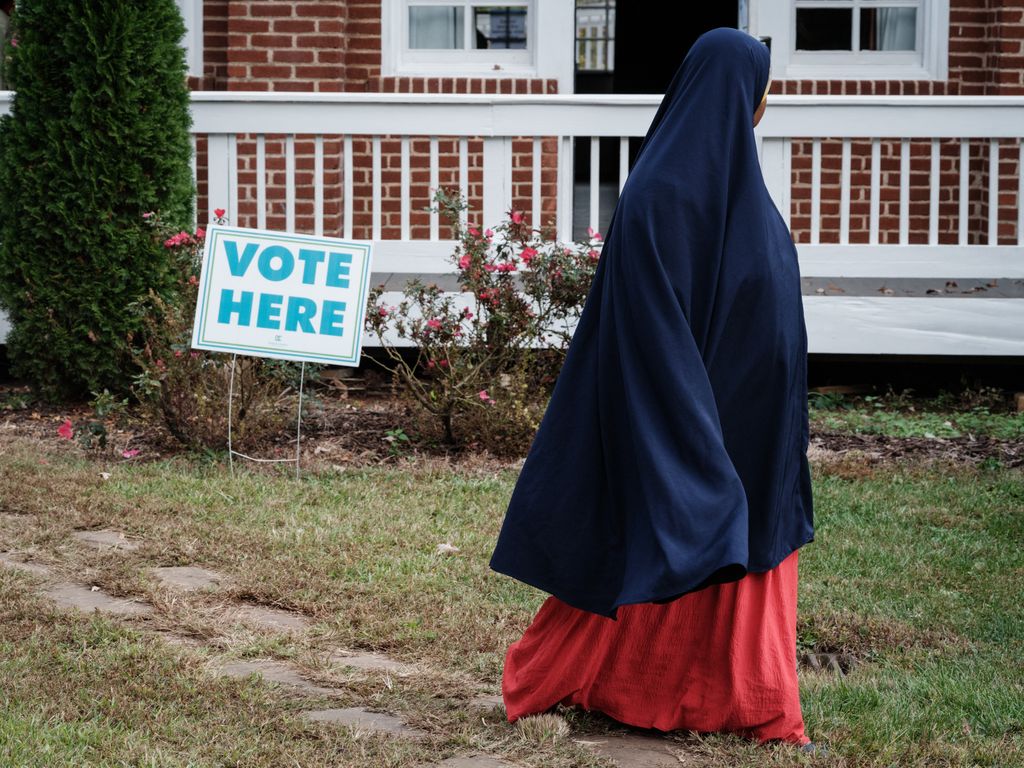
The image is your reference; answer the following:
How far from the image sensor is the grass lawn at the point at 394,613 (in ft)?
10.4

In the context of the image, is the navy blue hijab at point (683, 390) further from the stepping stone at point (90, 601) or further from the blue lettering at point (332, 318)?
the blue lettering at point (332, 318)

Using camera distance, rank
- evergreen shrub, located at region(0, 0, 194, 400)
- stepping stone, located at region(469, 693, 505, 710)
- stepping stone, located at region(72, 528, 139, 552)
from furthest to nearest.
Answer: evergreen shrub, located at region(0, 0, 194, 400) → stepping stone, located at region(72, 528, 139, 552) → stepping stone, located at region(469, 693, 505, 710)

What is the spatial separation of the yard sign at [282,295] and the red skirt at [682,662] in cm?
299

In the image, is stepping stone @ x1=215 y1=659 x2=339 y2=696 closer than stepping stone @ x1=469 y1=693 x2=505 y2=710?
No

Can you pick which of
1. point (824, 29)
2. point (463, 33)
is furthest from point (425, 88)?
point (824, 29)

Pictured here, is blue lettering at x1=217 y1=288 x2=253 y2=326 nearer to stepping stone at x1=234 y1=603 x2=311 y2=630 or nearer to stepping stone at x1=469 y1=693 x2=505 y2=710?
stepping stone at x1=234 y1=603 x2=311 y2=630

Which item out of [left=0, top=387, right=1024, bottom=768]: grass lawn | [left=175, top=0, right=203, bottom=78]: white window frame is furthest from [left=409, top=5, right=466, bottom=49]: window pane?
[left=0, top=387, right=1024, bottom=768]: grass lawn

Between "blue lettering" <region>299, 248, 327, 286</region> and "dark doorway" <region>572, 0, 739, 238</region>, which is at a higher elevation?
"dark doorway" <region>572, 0, 739, 238</region>

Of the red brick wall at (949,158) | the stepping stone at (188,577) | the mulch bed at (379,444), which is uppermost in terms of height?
the red brick wall at (949,158)

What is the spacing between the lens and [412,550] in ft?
16.2

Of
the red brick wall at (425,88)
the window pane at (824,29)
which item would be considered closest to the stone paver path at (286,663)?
the red brick wall at (425,88)

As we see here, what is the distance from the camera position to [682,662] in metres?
3.16

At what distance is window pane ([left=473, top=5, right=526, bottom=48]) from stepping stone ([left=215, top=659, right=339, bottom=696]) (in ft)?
24.4

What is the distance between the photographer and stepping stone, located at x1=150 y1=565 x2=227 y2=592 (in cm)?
446
